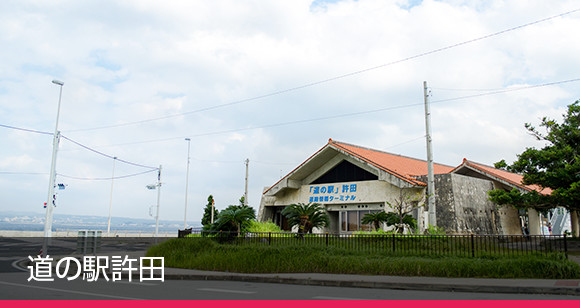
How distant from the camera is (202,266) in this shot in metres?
16.2

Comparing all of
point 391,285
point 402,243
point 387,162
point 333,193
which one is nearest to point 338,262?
point 391,285

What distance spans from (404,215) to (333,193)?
6.54m

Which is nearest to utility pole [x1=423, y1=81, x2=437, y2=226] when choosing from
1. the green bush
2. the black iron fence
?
the black iron fence

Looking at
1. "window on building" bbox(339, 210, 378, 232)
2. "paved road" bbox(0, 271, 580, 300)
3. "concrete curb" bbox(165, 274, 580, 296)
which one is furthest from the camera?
"window on building" bbox(339, 210, 378, 232)

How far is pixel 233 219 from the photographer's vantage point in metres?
21.6

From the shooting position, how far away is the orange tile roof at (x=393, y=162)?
1017 inches

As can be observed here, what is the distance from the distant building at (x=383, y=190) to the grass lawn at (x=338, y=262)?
9.30 metres

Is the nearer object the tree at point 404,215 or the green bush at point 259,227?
the tree at point 404,215

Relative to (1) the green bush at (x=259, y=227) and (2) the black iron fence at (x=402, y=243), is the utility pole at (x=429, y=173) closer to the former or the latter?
(2) the black iron fence at (x=402, y=243)

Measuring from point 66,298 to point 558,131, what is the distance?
73.7ft

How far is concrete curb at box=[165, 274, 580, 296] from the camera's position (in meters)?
10.4

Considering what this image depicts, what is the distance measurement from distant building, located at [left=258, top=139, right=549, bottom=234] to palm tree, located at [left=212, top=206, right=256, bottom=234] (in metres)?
8.09

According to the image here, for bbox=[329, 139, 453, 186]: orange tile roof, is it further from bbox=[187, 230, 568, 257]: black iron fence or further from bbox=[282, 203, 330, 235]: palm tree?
bbox=[187, 230, 568, 257]: black iron fence

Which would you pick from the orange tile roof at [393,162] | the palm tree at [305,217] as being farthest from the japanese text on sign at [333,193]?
the palm tree at [305,217]
